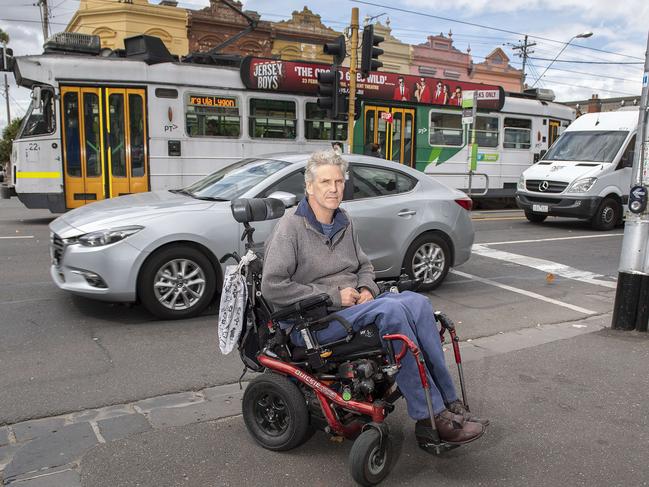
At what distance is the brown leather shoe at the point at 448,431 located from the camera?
2.92m

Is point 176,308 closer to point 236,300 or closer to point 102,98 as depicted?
point 236,300

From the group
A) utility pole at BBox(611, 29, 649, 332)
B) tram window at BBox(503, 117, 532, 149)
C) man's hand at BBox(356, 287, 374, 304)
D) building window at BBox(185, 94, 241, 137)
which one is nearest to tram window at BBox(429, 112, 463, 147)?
tram window at BBox(503, 117, 532, 149)

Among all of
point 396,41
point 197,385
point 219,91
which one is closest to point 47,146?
point 219,91

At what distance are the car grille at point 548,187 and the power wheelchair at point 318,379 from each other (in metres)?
10.9

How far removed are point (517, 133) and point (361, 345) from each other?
52.5 ft

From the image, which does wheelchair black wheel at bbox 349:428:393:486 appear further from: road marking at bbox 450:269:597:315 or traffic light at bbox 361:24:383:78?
traffic light at bbox 361:24:383:78

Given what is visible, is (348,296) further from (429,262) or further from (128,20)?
(128,20)

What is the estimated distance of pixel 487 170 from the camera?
16891 mm

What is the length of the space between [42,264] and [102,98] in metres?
4.74

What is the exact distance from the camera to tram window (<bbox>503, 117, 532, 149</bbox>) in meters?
17.3

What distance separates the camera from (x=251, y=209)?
346cm

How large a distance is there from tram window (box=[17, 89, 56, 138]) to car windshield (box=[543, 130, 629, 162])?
11.0m

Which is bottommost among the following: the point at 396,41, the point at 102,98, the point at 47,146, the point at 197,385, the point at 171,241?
the point at 197,385

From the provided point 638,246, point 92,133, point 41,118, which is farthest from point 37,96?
point 638,246
